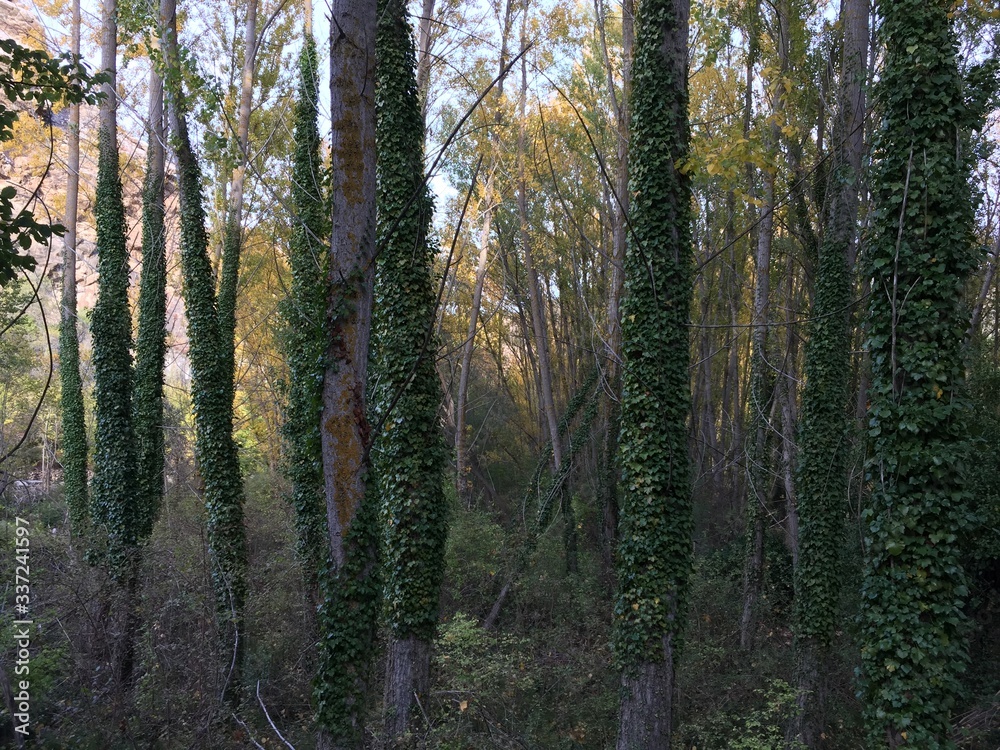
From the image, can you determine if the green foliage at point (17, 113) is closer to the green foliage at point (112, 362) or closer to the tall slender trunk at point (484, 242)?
the green foliage at point (112, 362)

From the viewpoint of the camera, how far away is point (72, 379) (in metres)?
14.9

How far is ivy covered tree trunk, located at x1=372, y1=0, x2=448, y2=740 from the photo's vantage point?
7.66 meters

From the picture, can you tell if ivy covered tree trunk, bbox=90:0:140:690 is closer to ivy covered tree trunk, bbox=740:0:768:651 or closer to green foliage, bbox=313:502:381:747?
green foliage, bbox=313:502:381:747

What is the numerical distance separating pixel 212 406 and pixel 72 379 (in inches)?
243

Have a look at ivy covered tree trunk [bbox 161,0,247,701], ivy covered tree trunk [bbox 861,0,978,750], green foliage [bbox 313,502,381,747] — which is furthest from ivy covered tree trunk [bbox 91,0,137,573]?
ivy covered tree trunk [bbox 861,0,978,750]

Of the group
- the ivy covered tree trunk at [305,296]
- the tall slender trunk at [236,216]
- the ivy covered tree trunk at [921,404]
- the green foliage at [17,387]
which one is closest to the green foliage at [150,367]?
the tall slender trunk at [236,216]

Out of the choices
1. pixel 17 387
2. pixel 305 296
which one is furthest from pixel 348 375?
pixel 17 387

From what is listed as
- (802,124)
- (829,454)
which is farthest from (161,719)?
(802,124)

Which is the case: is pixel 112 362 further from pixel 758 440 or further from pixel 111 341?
pixel 758 440

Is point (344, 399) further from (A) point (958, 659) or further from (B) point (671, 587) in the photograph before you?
(A) point (958, 659)

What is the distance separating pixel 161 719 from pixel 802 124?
609 inches

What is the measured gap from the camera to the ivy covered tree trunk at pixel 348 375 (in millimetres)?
4980

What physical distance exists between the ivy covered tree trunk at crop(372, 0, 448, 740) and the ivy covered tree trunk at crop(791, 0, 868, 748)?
594 cm

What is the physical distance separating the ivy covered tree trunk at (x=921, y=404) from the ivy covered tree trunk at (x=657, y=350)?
200 cm
